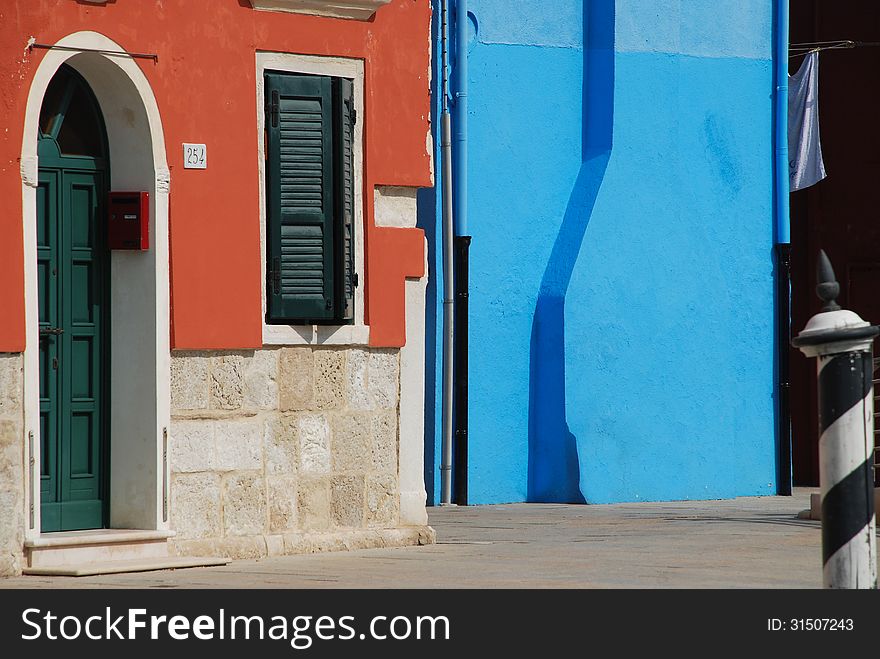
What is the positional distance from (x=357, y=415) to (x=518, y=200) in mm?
5284

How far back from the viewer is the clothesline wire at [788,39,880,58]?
1806cm

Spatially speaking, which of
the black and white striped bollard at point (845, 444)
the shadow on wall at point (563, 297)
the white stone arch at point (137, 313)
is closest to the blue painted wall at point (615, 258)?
the shadow on wall at point (563, 297)

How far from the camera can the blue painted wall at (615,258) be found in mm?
15695

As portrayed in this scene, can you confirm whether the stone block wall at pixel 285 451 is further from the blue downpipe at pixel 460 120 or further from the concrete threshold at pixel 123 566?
the blue downpipe at pixel 460 120

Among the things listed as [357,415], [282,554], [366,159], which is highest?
[366,159]

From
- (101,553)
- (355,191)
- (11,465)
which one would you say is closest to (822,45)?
(355,191)

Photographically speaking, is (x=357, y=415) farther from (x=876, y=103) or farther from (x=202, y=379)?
(x=876, y=103)

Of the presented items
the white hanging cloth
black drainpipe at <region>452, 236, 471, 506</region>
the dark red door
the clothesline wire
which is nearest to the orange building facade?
black drainpipe at <region>452, 236, 471, 506</region>

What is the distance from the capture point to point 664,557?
9.99 meters

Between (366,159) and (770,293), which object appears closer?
(366,159)

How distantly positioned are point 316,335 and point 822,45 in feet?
33.9

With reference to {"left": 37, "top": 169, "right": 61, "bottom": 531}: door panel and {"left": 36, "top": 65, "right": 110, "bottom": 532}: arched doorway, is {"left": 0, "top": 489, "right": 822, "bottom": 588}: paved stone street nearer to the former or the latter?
{"left": 37, "top": 169, "right": 61, "bottom": 531}: door panel

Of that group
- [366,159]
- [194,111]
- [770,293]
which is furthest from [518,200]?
[194,111]

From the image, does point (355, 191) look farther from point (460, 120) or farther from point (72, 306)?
point (460, 120)
